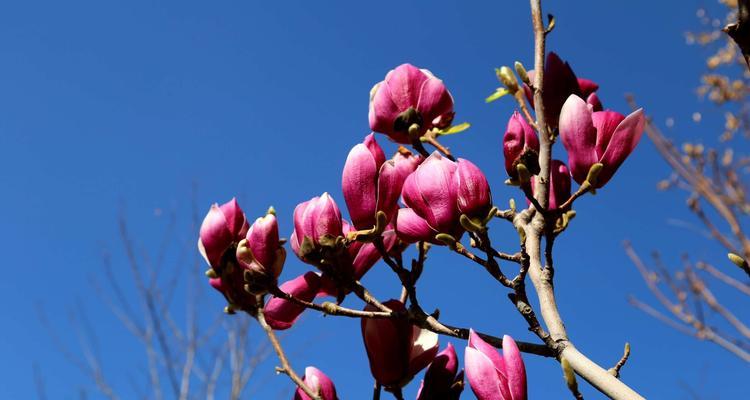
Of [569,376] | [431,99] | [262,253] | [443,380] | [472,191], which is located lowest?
[569,376]

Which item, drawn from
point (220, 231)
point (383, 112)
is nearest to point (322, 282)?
point (220, 231)

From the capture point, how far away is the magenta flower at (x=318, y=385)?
2.68 feet

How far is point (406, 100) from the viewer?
0.90 meters

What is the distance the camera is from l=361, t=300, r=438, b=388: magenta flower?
79cm

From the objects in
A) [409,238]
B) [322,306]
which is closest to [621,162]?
[409,238]

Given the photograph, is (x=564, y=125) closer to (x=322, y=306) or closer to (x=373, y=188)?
(x=373, y=188)

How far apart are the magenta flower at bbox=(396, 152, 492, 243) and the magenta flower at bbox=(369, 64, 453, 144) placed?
0.64 feet

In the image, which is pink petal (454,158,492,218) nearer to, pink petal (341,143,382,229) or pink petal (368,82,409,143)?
pink petal (341,143,382,229)

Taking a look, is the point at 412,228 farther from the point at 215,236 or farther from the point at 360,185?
the point at 215,236

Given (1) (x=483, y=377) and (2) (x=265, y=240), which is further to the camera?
(2) (x=265, y=240)

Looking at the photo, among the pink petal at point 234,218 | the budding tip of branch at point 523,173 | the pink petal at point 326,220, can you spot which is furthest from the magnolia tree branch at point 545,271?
the pink petal at point 234,218

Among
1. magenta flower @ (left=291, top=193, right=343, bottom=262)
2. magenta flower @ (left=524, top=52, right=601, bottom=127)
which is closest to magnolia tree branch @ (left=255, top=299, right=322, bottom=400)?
magenta flower @ (left=291, top=193, right=343, bottom=262)

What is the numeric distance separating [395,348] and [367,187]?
203mm

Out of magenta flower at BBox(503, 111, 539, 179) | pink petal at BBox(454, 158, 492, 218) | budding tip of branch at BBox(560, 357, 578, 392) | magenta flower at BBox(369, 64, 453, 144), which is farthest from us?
magenta flower at BBox(369, 64, 453, 144)
